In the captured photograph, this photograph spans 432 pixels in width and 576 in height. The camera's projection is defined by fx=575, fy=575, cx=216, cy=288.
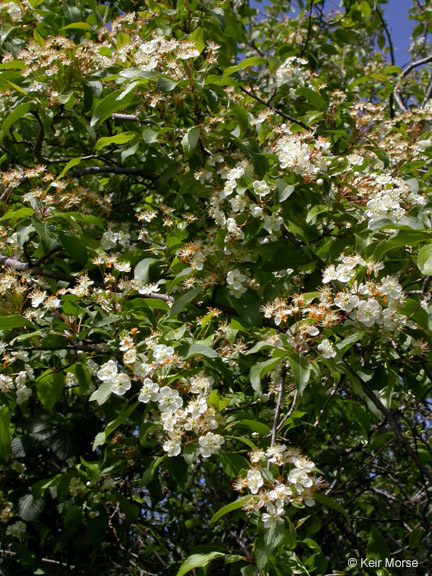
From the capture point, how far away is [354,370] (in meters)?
1.79

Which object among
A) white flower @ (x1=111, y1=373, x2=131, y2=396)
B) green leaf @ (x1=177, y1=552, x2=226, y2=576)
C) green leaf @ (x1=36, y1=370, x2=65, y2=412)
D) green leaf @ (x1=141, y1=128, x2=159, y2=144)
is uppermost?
green leaf @ (x1=141, y1=128, x2=159, y2=144)

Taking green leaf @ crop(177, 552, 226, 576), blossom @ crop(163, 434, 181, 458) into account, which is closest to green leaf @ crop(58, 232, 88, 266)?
blossom @ crop(163, 434, 181, 458)

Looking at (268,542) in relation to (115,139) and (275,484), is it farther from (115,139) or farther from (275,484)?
(115,139)

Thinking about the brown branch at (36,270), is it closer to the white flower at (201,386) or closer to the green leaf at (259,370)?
the white flower at (201,386)

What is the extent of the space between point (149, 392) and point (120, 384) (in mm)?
104

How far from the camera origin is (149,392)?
5.32 feet

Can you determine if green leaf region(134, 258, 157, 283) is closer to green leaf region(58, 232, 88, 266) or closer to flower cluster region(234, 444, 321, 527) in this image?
green leaf region(58, 232, 88, 266)

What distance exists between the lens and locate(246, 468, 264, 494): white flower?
1.40 meters

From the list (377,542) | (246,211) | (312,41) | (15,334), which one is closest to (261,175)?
(246,211)

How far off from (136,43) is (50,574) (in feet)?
8.17

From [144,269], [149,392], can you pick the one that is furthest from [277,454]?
[144,269]

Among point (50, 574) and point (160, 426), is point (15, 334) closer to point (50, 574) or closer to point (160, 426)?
point (160, 426)

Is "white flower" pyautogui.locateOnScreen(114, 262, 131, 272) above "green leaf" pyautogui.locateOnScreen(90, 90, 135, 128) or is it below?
below

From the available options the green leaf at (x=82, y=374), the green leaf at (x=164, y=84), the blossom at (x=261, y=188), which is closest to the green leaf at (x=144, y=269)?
the green leaf at (x=82, y=374)
